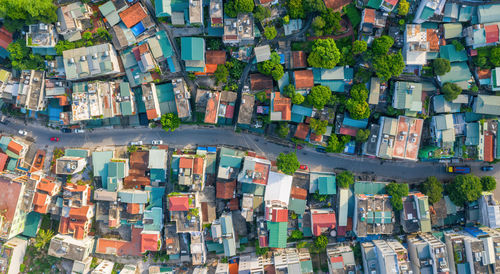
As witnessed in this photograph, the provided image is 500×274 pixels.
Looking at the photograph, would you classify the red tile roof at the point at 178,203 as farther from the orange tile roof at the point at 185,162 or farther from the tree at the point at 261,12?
the tree at the point at 261,12

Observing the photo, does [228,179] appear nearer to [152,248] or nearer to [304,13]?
[152,248]

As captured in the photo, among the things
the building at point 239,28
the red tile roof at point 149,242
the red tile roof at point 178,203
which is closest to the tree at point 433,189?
the building at point 239,28

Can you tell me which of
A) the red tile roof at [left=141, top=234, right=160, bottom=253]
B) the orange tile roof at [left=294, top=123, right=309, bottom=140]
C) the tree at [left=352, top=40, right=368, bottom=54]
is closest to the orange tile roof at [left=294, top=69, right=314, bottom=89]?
the orange tile roof at [left=294, top=123, right=309, bottom=140]

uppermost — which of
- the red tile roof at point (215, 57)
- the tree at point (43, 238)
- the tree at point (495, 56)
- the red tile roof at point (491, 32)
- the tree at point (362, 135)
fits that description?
the red tile roof at point (491, 32)

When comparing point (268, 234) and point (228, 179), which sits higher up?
point (228, 179)

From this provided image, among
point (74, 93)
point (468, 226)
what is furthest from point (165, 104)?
point (468, 226)

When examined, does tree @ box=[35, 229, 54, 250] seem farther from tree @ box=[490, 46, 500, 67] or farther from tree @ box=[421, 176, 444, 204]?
tree @ box=[490, 46, 500, 67]
